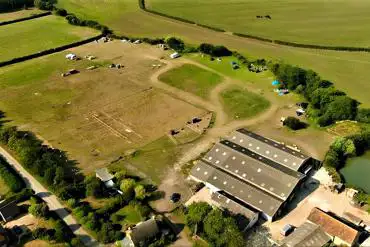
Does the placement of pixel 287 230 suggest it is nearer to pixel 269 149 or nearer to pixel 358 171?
pixel 269 149

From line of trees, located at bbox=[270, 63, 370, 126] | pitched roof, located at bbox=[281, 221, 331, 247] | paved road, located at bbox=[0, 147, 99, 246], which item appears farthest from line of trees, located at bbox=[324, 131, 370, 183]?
paved road, located at bbox=[0, 147, 99, 246]

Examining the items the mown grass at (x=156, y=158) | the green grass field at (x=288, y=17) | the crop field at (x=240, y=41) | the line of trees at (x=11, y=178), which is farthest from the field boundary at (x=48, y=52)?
the mown grass at (x=156, y=158)

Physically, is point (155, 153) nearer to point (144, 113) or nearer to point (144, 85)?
point (144, 113)

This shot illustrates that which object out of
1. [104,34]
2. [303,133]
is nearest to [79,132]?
[303,133]

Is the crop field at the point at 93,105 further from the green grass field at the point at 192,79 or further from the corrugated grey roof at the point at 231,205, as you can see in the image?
the corrugated grey roof at the point at 231,205

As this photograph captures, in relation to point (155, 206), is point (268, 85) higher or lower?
higher
